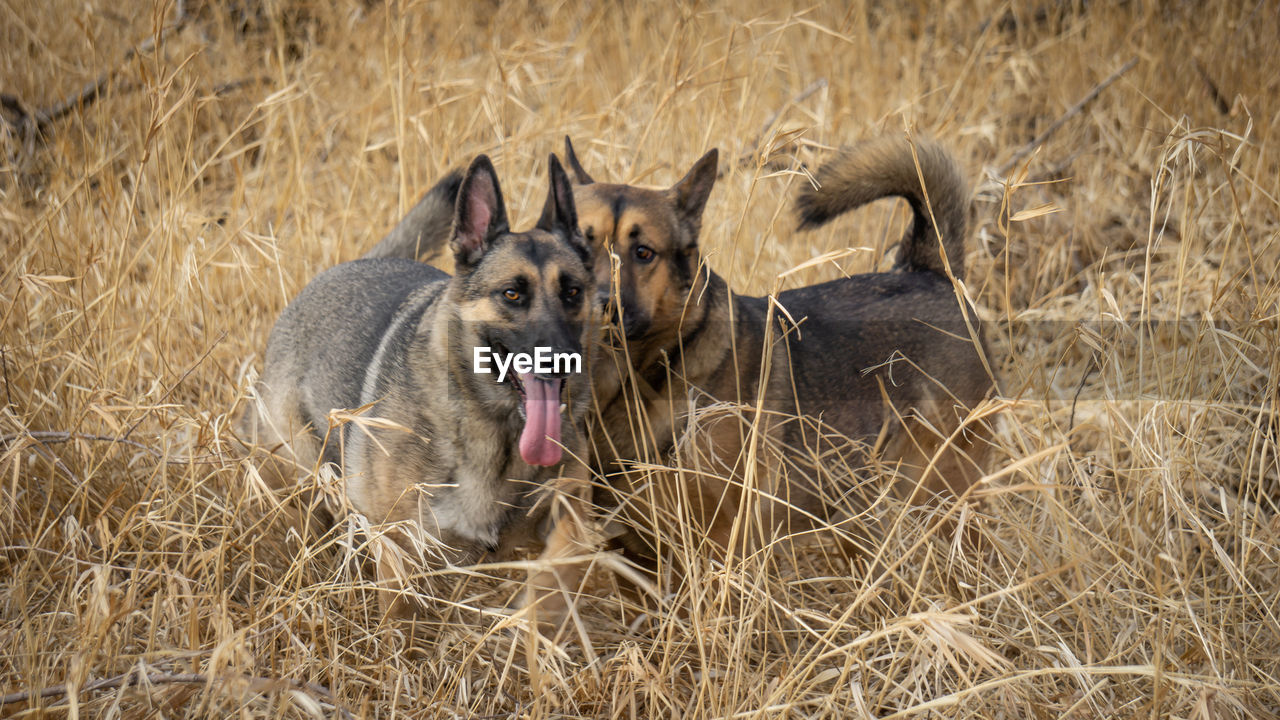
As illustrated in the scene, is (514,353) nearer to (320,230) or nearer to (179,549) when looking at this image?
(179,549)

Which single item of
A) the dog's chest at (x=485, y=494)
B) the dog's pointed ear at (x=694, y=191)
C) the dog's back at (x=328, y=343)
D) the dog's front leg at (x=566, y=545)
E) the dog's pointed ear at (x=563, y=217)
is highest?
the dog's pointed ear at (x=563, y=217)

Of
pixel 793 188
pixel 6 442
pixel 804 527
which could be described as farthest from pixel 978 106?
pixel 6 442

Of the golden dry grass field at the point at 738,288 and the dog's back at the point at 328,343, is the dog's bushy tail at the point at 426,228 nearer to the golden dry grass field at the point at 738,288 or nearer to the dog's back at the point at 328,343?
the dog's back at the point at 328,343

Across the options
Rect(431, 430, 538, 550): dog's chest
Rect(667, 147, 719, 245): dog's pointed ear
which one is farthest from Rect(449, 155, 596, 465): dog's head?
Rect(667, 147, 719, 245): dog's pointed ear

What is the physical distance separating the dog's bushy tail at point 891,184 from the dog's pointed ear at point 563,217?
2.67 ft

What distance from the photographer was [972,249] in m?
5.47

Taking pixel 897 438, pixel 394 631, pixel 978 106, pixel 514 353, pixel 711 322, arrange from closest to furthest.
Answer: pixel 394 631 → pixel 514 353 → pixel 711 322 → pixel 897 438 → pixel 978 106

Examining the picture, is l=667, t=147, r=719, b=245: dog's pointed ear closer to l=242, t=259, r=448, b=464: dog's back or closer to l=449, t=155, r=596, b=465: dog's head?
l=449, t=155, r=596, b=465: dog's head

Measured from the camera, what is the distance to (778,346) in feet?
12.1

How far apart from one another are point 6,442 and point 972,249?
4.64 metres

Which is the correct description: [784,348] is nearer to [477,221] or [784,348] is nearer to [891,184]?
[891,184]

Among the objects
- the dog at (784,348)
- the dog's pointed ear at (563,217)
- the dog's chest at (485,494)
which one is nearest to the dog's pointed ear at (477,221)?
the dog's pointed ear at (563,217)

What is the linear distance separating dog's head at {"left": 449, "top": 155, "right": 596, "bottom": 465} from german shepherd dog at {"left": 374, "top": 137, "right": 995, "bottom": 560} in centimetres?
17

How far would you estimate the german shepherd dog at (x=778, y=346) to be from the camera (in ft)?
10.9
